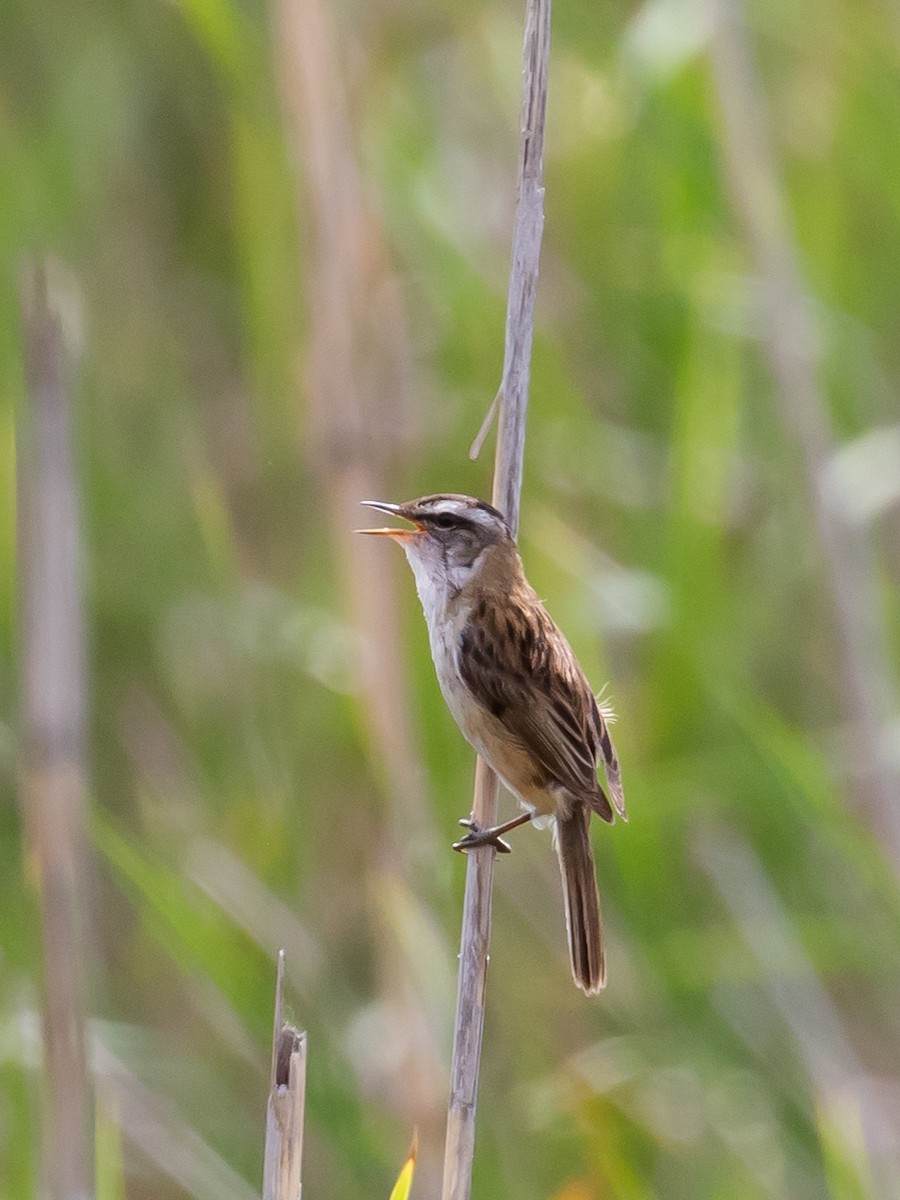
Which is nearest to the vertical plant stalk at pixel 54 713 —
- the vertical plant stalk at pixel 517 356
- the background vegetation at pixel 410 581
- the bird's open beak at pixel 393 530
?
the background vegetation at pixel 410 581

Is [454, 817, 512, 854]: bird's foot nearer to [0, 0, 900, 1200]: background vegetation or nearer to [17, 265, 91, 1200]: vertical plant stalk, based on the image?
[0, 0, 900, 1200]: background vegetation

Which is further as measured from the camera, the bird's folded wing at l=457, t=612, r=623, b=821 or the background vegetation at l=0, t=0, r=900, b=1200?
the background vegetation at l=0, t=0, r=900, b=1200

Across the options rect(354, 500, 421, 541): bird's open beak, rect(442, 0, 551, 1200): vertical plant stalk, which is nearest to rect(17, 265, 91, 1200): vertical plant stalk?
rect(442, 0, 551, 1200): vertical plant stalk

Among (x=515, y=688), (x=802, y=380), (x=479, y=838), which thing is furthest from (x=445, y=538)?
(x=802, y=380)

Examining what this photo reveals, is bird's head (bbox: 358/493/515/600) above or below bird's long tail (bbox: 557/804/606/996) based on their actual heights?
above

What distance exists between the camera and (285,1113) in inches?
89.5

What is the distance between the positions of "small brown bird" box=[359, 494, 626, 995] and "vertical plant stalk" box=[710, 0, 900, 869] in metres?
1.09

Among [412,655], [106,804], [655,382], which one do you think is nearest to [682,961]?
[412,655]

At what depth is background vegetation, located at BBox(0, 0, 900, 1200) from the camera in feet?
11.8

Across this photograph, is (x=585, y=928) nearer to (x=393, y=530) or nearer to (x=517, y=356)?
(x=393, y=530)

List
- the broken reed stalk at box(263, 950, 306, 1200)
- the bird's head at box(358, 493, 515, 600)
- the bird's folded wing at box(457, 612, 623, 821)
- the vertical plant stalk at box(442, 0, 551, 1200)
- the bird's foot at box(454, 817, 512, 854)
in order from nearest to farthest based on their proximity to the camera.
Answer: the broken reed stalk at box(263, 950, 306, 1200) → the vertical plant stalk at box(442, 0, 551, 1200) → the bird's foot at box(454, 817, 512, 854) → the bird's folded wing at box(457, 612, 623, 821) → the bird's head at box(358, 493, 515, 600)

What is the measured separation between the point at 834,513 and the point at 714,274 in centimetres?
66

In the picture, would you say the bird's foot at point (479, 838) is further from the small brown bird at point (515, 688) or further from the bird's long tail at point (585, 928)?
the bird's long tail at point (585, 928)

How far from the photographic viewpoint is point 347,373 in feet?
13.4
